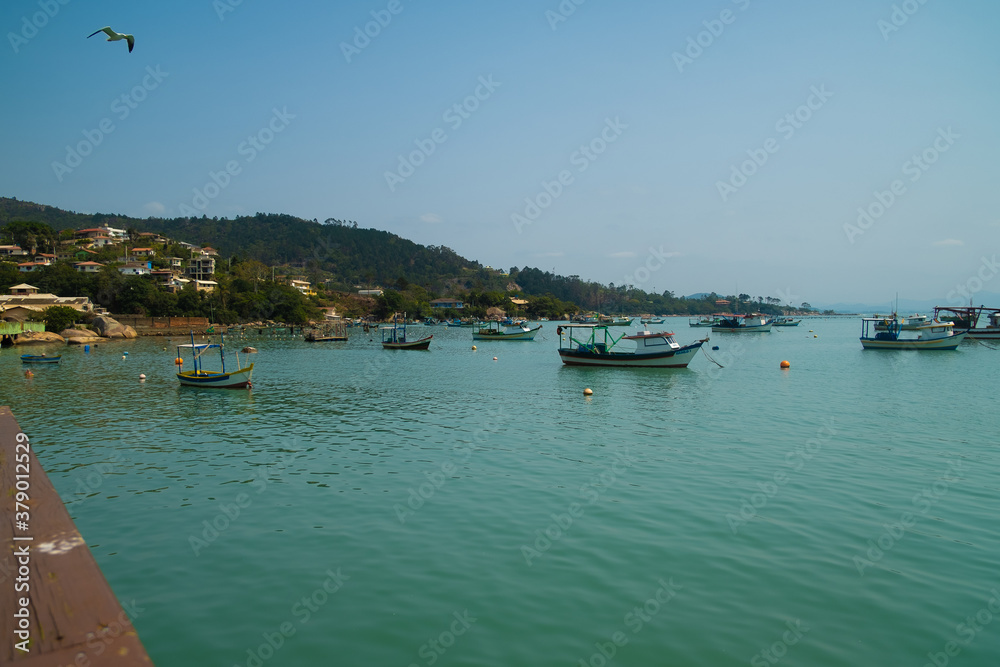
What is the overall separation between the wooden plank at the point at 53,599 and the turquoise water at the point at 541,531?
9.32 feet

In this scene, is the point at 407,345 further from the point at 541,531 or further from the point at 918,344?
the point at 541,531

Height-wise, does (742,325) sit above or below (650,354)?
above

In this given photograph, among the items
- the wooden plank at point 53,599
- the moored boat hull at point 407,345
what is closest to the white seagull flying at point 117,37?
the wooden plank at point 53,599

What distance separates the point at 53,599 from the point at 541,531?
811 centimetres

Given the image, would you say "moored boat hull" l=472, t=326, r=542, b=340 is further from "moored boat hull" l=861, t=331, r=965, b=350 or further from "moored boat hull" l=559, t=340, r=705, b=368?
"moored boat hull" l=559, t=340, r=705, b=368

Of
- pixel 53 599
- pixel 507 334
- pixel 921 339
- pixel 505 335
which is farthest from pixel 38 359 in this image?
pixel 921 339

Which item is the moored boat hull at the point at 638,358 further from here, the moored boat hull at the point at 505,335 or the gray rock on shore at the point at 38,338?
the gray rock on shore at the point at 38,338

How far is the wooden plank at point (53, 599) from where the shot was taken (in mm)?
3311

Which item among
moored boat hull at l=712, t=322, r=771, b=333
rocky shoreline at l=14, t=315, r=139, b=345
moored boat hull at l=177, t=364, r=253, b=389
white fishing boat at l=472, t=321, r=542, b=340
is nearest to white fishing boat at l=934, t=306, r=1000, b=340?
moored boat hull at l=712, t=322, r=771, b=333

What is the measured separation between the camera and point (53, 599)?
12.9ft

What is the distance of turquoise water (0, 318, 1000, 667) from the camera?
7523 millimetres

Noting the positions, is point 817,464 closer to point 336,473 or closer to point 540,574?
point 540,574

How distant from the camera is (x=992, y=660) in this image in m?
7.04

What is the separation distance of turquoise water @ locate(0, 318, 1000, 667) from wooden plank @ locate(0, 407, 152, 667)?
2.84 m
